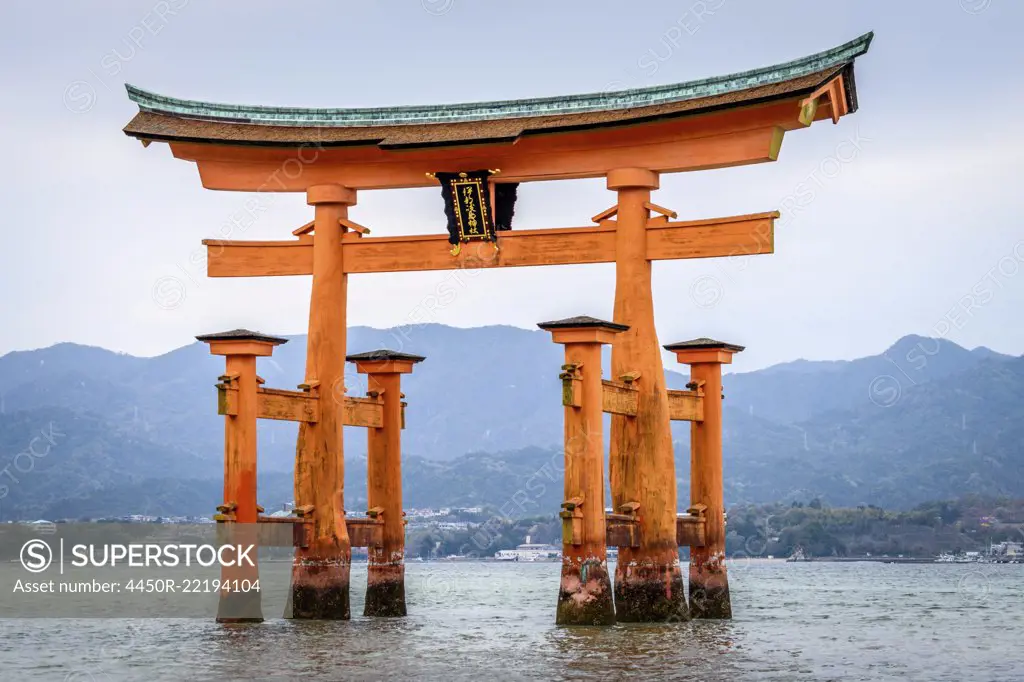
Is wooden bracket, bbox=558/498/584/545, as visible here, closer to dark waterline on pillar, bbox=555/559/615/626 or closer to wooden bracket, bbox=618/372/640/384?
dark waterline on pillar, bbox=555/559/615/626

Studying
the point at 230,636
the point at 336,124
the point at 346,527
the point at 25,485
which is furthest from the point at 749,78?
the point at 25,485

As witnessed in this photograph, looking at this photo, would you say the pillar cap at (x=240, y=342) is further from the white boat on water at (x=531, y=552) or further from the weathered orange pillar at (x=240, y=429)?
the white boat on water at (x=531, y=552)

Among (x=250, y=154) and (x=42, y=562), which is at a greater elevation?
(x=250, y=154)

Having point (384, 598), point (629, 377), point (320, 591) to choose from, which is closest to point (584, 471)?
point (629, 377)

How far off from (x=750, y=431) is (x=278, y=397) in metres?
166

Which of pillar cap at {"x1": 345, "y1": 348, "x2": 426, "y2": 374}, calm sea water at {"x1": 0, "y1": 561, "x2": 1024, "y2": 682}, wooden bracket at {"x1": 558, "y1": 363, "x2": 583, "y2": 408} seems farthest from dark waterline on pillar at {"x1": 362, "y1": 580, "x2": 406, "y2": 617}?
wooden bracket at {"x1": 558, "y1": 363, "x2": 583, "y2": 408}

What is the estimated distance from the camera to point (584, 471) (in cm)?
2308

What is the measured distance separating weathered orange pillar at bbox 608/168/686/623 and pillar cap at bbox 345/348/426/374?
14.4ft

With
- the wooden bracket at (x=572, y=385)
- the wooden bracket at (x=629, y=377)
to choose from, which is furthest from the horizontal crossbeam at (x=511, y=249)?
the wooden bracket at (x=572, y=385)

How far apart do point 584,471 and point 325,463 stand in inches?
199

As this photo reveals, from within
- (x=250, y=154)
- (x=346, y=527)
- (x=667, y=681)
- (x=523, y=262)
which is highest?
(x=250, y=154)

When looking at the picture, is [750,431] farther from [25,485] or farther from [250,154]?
[250,154]

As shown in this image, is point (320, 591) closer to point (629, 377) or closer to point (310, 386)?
point (310, 386)

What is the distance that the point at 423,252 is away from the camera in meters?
26.1
